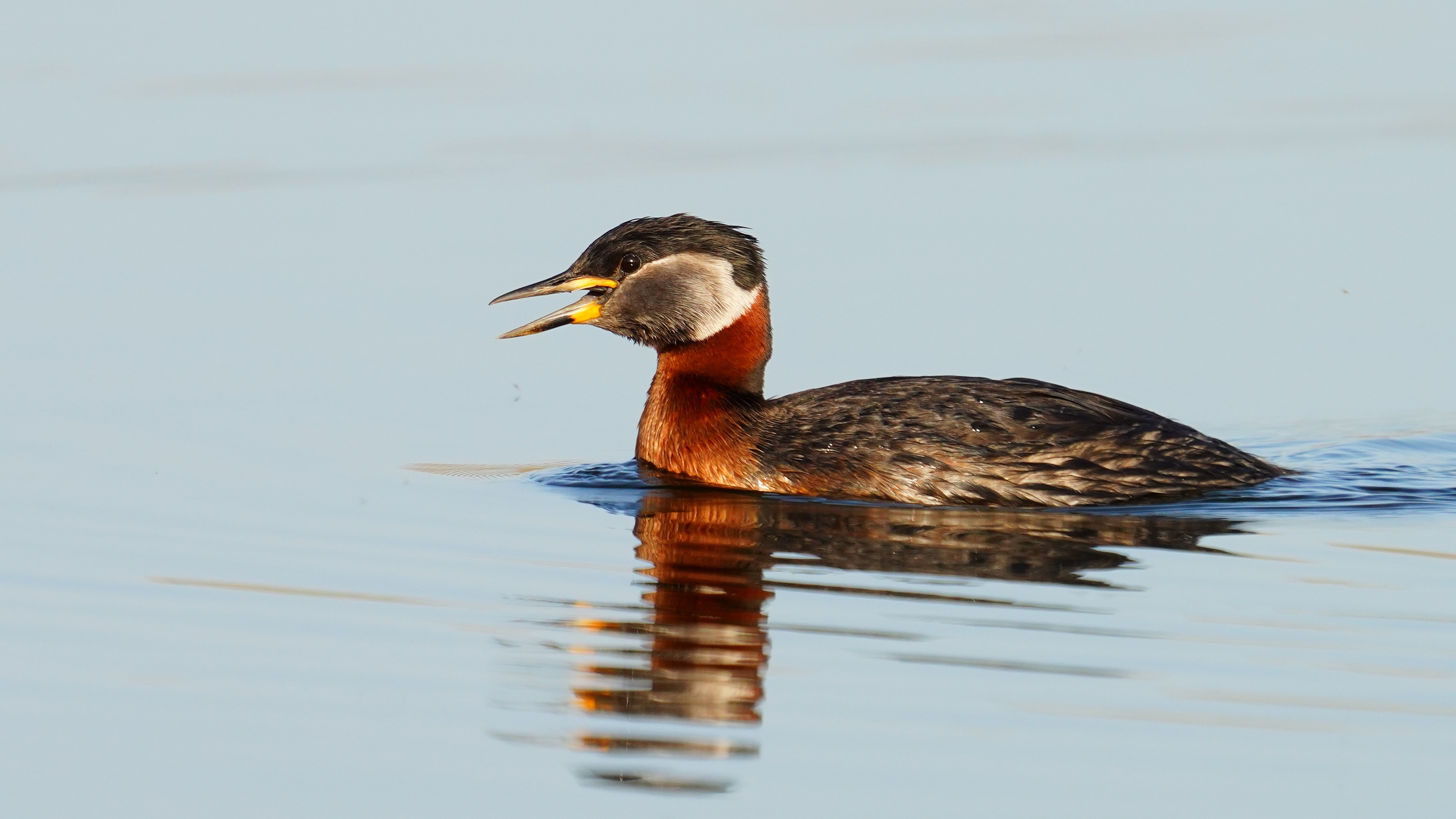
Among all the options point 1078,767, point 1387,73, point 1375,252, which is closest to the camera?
point 1078,767

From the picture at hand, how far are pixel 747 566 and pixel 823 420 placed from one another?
202 cm

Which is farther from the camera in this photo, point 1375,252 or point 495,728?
point 1375,252

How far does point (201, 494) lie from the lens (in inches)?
473

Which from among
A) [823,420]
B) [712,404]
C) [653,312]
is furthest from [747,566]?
[653,312]

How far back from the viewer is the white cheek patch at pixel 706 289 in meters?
13.0

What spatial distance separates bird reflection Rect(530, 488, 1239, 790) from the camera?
8.45 meters

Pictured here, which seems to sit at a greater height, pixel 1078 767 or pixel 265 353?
pixel 265 353

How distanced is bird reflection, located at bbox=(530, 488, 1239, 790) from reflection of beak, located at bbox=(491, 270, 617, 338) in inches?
48.5

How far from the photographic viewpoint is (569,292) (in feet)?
42.9

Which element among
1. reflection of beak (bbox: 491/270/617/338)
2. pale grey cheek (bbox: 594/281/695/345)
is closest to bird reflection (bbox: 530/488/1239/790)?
pale grey cheek (bbox: 594/281/695/345)

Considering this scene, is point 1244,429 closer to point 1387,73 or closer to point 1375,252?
point 1375,252

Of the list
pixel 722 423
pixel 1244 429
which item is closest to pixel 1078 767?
pixel 722 423

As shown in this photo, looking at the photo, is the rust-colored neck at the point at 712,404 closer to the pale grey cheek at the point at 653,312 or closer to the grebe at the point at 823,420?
the grebe at the point at 823,420

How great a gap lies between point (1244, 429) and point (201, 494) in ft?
20.4
